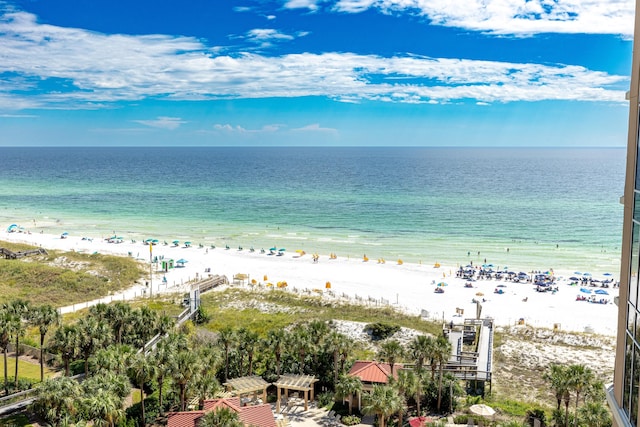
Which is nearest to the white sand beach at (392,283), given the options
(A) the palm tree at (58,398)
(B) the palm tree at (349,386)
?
(B) the palm tree at (349,386)

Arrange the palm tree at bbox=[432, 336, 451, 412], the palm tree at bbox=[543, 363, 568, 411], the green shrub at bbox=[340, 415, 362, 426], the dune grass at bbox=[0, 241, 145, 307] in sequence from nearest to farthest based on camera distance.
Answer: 1. the palm tree at bbox=[543, 363, 568, 411]
2. the green shrub at bbox=[340, 415, 362, 426]
3. the palm tree at bbox=[432, 336, 451, 412]
4. the dune grass at bbox=[0, 241, 145, 307]

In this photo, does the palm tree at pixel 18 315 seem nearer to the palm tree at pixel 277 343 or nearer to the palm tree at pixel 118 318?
the palm tree at pixel 118 318

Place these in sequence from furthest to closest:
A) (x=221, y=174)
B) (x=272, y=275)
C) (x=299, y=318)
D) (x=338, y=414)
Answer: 1. (x=221, y=174)
2. (x=272, y=275)
3. (x=299, y=318)
4. (x=338, y=414)

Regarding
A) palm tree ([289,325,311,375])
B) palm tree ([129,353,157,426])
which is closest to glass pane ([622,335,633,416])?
palm tree ([129,353,157,426])

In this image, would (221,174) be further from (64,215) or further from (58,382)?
(58,382)

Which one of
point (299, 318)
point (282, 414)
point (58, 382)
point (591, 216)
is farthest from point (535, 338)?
point (591, 216)

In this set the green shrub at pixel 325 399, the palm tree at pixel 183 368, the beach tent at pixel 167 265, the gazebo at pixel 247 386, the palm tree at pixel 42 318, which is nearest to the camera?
the palm tree at pixel 183 368

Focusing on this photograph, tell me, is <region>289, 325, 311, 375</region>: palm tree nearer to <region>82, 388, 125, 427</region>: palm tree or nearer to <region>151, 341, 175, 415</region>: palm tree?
<region>151, 341, 175, 415</region>: palm tree
